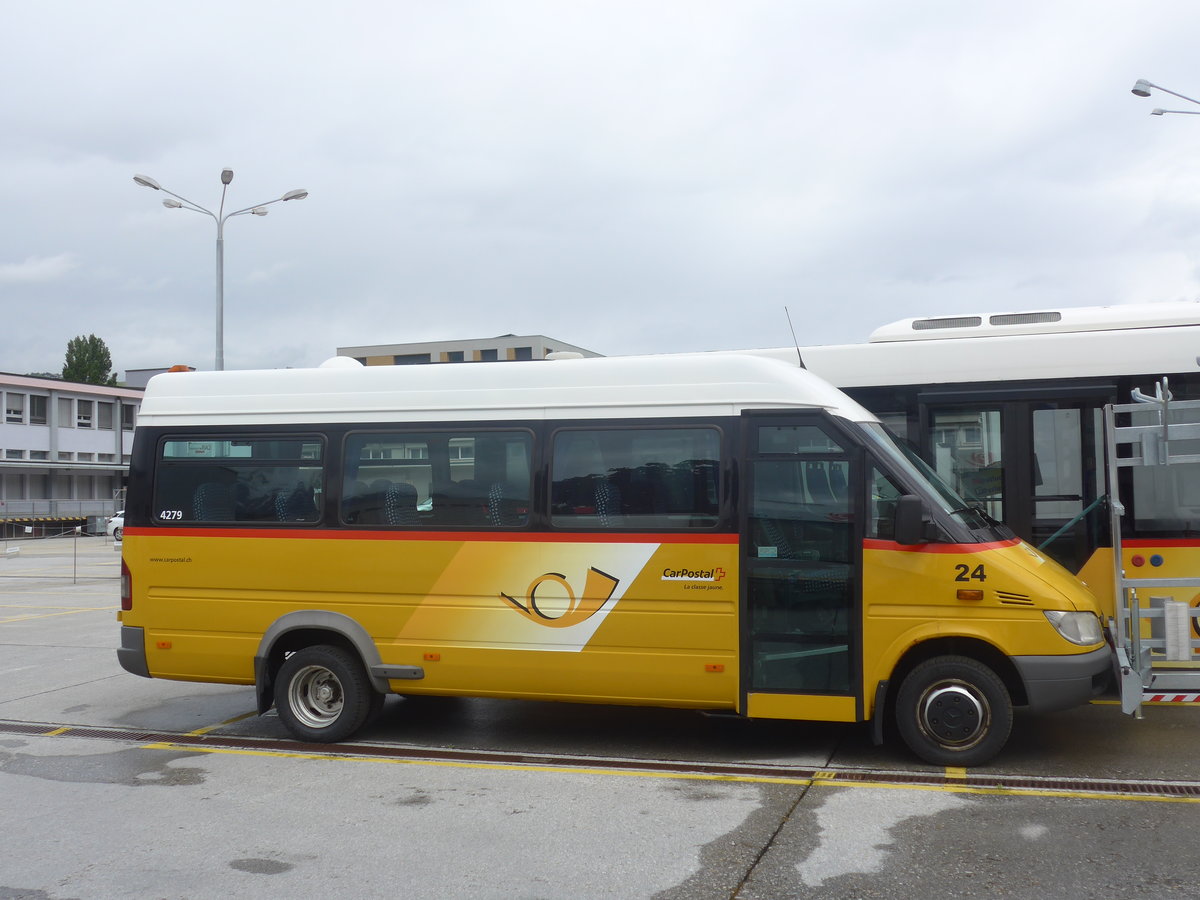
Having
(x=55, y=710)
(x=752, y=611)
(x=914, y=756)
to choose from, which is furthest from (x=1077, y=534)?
(x=55, y=710)

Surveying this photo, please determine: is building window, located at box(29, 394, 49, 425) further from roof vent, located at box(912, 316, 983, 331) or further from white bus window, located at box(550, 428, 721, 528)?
roof vent, located at box(912, 316, 983, 331)

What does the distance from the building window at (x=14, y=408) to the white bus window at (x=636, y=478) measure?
6104 centimetres

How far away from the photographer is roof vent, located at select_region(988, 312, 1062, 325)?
867 cm

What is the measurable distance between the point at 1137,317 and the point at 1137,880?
16.6ft

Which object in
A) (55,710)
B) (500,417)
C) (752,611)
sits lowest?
(55,710)

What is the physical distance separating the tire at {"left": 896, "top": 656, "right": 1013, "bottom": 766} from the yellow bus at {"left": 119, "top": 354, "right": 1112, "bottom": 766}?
1 centimetres

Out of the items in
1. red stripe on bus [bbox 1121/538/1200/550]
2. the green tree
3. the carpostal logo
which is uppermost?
the green tree

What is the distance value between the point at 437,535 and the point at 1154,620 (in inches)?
188

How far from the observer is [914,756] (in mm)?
7043

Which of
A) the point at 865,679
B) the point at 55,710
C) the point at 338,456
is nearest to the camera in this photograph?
the point at 865,679

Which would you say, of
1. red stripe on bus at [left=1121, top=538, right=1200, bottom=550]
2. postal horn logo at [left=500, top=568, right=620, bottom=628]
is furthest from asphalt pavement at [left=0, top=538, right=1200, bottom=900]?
red stripe on bus at [left=1121, top=538, right=1200, bottom=550]

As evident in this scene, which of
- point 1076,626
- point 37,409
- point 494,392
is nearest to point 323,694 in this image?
point 494,392

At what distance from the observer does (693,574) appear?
7.06m

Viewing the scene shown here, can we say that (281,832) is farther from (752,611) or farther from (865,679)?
(865,679)
